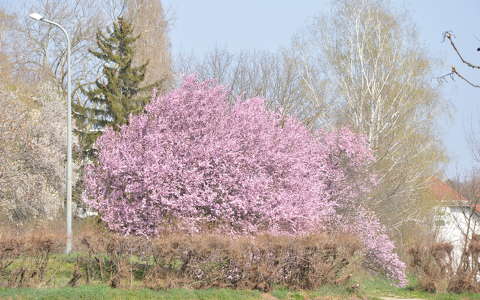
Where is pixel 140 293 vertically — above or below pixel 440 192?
below

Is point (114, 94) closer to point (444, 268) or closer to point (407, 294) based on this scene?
point (407, 294)

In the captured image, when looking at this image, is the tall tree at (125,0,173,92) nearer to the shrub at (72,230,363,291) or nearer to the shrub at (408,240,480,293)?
the shrub at (408,240,480,293)

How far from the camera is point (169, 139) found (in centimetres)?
1775

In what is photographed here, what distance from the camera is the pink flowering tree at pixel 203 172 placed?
680 inches

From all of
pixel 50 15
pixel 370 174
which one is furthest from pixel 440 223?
pixel 50 15

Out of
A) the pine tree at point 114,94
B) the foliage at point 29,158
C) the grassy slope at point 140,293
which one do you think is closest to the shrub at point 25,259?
the grassy slope at point 140,293

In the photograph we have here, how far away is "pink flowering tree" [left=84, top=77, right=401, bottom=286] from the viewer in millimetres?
17266

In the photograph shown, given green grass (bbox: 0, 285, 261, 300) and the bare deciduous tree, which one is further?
the bare deciduous tree

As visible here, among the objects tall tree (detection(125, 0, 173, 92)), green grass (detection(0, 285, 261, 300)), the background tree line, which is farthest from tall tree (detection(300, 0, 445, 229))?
green grass (detection(0, 285, 261, 300))

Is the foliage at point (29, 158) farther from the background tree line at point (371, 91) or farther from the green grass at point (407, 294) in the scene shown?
the green grass at point (407, 294)

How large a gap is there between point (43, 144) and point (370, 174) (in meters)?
13.8

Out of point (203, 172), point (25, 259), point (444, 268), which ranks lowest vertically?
point (444, 268)

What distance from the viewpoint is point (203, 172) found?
1733 centimetres

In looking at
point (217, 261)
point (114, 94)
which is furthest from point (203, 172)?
point (114, 94)
